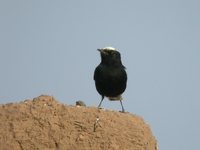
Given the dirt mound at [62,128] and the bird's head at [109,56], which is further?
the bird's head at [109,56]

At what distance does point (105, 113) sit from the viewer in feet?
34.6

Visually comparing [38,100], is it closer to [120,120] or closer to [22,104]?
[22,104]

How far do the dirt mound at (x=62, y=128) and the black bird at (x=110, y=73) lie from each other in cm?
286

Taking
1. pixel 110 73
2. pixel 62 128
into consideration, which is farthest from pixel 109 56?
pixel 62 128

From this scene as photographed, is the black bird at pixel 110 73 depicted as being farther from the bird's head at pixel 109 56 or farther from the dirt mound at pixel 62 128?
the dirt mound at pixel 62 128

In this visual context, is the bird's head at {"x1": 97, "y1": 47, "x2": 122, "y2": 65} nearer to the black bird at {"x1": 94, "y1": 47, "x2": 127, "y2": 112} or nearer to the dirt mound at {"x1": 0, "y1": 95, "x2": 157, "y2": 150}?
the black bird at {"x1": 94, "y1": 47, "x2": 127, "y2": 112}

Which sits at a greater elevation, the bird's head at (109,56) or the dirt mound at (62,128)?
the bird's head at (109,56)

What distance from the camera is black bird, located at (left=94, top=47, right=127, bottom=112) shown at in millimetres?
13480

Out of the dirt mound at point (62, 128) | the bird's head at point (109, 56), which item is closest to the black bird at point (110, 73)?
the bird's head at point (109, 56)

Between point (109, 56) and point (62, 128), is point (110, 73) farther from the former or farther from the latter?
point (62, 128)

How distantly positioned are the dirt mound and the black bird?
2.86m

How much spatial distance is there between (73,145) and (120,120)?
1144 millimetres

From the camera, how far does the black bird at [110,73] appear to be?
13.5 metres

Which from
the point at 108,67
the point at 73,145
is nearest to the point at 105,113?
the point at 73,145
